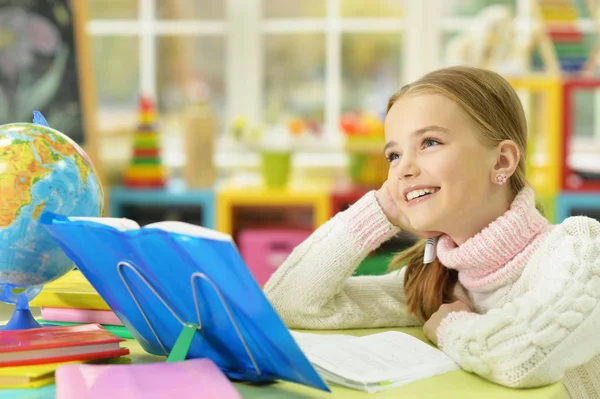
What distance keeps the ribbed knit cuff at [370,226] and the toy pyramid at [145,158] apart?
2380 millimetres

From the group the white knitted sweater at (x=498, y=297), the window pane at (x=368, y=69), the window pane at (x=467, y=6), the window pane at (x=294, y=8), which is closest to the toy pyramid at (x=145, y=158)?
the window pane at (x=294, y=8)

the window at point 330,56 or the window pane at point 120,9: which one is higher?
the window pane at point 120,9

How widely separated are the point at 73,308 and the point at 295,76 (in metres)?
2.86

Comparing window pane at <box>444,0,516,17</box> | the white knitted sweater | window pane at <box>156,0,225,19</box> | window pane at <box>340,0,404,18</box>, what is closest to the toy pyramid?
window pane at <box>156,0,225,19</box>

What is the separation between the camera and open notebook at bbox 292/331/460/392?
0.98m

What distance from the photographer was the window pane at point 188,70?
13.2 feet

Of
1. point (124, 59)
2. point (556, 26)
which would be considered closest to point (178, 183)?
point (124, 59)

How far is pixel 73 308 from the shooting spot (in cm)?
129

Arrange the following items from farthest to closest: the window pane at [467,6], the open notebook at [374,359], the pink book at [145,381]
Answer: the window pane at [467,6] < the open notebook at [374,359] < the pink book at [145,381]

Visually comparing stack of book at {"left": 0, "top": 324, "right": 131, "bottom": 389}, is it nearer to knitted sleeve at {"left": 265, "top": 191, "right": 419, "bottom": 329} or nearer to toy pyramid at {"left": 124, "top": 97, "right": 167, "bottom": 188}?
knitted sleeve at {"left": 265, "top": 191, "right": 419, "bottom": 329}

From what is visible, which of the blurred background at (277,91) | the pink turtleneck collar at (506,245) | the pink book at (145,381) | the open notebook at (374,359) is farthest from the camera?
the blurred background at (277,91)

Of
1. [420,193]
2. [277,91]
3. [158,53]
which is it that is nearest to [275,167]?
[277,91]

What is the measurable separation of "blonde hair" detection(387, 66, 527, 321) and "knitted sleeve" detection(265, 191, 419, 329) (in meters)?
0.05

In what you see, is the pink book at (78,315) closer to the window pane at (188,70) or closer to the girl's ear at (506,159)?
the girl's ear at (506,159)
